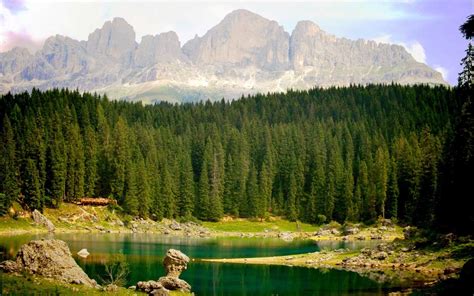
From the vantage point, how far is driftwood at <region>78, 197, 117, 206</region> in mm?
140750

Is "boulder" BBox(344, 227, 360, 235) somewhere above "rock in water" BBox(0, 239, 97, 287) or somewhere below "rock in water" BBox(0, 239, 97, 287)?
below

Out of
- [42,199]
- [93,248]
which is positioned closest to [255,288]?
[93,248]

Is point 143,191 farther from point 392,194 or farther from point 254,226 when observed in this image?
point 392,194

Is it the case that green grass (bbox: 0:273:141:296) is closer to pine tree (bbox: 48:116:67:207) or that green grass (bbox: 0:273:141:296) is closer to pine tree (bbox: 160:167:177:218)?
pine tree (bbox: 48:116:67:207)

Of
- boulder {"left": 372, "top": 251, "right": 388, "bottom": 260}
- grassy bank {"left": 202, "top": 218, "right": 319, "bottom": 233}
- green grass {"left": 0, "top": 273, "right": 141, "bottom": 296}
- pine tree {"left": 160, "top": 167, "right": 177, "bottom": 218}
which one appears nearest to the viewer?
green grass {"left": 0, "top": 273, "right": 141, "bottom": 296}

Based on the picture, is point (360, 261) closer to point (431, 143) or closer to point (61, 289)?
point (61, 289)

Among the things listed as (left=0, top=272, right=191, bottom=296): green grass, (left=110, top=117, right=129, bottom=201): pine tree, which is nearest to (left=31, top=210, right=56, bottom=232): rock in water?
(left=110, top=117, right=129, bottom=201): pine tree

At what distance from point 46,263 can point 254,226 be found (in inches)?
4337

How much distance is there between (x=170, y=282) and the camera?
53781mm

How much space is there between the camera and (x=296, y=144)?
19225 cm

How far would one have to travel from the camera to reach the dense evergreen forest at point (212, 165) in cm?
13250

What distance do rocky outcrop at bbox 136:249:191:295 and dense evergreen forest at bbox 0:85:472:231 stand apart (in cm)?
7116

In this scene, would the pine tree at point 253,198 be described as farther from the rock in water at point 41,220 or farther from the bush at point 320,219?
the rock in water at point 41,220

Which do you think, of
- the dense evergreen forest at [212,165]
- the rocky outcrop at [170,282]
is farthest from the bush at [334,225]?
the rocky outcrop at [170,282]
